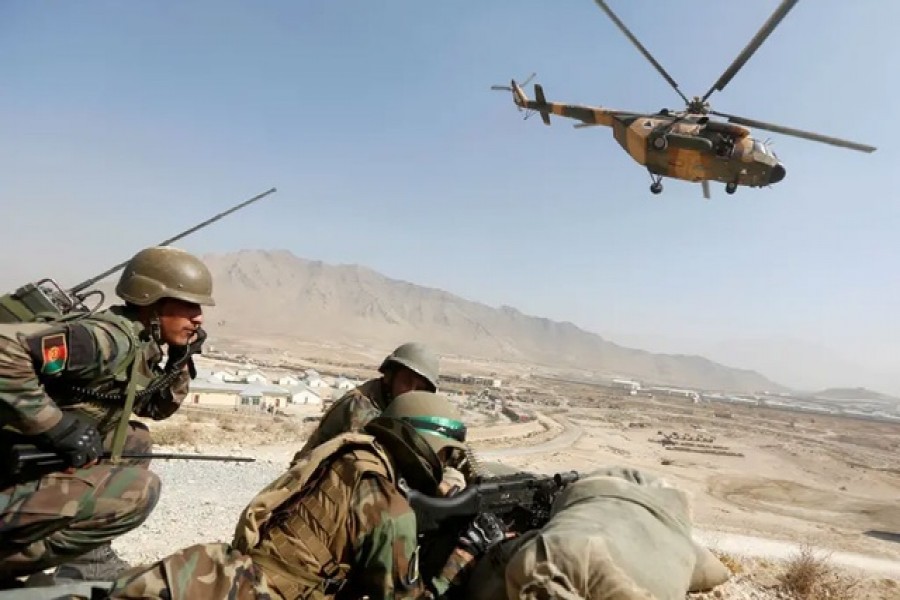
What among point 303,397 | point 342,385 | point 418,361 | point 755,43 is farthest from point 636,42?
A: point 342,385

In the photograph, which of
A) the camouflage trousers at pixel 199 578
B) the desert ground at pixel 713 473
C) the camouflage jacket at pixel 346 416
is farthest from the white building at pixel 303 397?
the camouflage trousers at pixel 199 578

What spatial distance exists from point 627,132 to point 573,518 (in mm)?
14207

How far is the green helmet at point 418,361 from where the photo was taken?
4.85 metres

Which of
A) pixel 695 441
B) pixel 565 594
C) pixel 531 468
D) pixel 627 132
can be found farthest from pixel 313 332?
pixel 565 594

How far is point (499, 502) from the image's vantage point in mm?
3434

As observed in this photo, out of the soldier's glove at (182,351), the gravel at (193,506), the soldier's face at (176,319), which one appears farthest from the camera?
the gravel at (193,506)

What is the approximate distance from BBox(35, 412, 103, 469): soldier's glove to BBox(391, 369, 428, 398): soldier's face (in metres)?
2.32

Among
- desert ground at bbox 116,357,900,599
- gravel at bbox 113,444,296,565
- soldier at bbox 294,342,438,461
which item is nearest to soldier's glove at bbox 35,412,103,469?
soldier at bbox 294,342,438,461

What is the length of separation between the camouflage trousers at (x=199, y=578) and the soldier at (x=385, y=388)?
2206 millimetres

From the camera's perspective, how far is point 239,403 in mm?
37344

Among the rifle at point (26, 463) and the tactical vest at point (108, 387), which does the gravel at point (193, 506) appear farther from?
the rifle at point (26, 463)

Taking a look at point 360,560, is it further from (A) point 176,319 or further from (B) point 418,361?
(B) point 418,361

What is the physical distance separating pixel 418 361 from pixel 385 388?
1.16ft

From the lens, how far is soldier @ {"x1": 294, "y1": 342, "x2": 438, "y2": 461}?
438 centimetres
